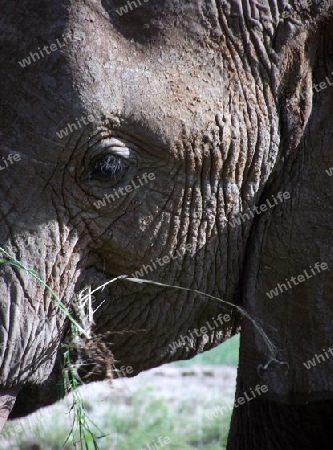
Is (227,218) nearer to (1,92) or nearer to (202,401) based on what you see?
(1,92)

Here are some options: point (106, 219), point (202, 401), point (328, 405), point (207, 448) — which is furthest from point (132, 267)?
point (202, 401)

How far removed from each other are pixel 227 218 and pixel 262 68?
1.54 feet
